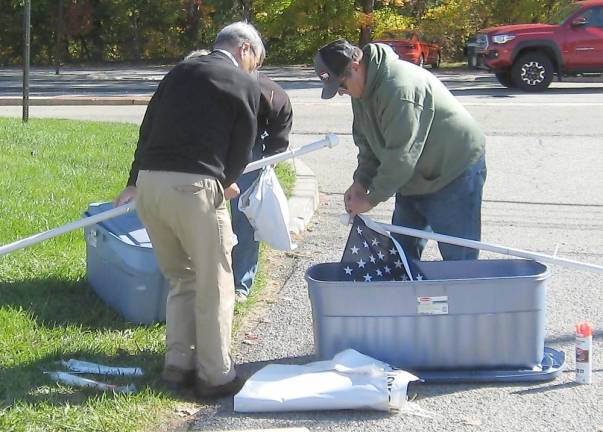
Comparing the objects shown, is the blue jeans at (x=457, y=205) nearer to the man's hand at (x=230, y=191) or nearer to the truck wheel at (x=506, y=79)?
the man's hand at (x=230, y=191)

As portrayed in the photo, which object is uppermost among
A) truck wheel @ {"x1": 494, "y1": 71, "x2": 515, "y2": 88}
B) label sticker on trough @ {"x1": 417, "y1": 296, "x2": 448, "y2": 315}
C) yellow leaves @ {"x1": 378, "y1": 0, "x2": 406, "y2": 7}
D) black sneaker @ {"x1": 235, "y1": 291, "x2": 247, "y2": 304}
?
yellow leaves @ {"x1": 378, "y1": 0, "x2": 406, "y2": 7}

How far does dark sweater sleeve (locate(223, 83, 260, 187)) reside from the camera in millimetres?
4230

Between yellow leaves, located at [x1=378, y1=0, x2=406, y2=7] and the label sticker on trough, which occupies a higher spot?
yellow leaves, located at [x1=378, y1=0, x2=406, y2=7]

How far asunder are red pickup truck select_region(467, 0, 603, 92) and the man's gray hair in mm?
15901

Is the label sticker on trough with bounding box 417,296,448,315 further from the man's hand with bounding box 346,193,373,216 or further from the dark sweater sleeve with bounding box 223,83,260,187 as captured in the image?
the dark sweater sleeve with bounding box 223,83,260,187

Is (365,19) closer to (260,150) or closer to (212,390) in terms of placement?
(260,150)

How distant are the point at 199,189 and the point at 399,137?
3.29 ft

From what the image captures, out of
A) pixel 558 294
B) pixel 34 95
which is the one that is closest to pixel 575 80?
pixel 34 95

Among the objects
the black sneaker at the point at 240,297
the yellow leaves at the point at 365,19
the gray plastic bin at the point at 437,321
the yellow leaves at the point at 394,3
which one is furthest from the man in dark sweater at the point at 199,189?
the yellow leaves at the point at 394,3

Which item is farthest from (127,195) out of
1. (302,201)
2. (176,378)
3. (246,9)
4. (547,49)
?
(246,9)

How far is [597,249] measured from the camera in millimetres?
7359

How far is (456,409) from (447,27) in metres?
29.6

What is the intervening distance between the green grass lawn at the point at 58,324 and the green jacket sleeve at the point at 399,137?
143cm

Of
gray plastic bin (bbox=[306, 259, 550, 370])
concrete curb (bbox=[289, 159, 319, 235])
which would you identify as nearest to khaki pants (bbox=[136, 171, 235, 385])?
gray plastic bin (bbox=[306, 259, 550, 370])
